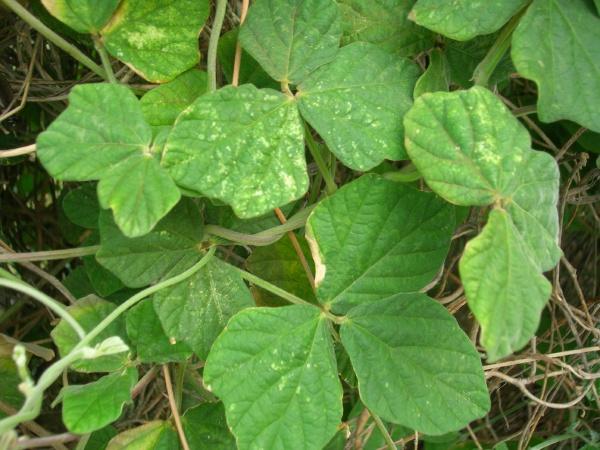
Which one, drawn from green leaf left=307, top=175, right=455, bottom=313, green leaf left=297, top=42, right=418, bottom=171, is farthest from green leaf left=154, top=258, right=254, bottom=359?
green leaf left=297, top=42, right=418, bottom=171

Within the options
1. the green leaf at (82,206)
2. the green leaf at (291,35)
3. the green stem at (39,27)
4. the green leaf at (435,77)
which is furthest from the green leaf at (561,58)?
the green leaf at (82,206)

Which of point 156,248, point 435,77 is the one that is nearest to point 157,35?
point 156,248

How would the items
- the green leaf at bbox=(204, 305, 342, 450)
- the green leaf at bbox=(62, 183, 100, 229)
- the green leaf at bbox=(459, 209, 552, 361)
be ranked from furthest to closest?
the green leaf at bbox=(62, 183, 100, 229)
the green leaf at bbox=(204, 305, 342, 450)
the green leaf at bbox=(459, 209, 552, 361)

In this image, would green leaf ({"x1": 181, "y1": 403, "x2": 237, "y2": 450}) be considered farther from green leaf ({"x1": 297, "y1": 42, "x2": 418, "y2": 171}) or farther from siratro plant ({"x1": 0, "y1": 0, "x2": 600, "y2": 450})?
green leaf ({"x1": 297, "y1": 42, "x2": 418, "y2": 171})

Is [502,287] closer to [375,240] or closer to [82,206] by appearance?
→ [375,240]

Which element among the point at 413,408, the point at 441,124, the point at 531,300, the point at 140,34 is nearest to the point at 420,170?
the point at 441,124

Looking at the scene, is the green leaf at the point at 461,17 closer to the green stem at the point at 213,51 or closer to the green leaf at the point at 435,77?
the green leaf at the point at 435,77

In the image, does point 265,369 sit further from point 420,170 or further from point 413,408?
point 420,170
